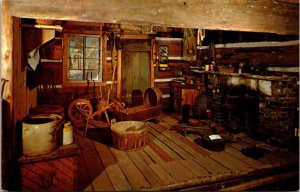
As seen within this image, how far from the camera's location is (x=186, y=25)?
401 cm

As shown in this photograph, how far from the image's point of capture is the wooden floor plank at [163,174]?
459 cm

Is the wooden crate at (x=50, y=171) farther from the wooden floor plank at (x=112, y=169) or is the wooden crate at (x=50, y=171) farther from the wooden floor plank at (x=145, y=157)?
the wooden floor plank at (x=145, y=157)

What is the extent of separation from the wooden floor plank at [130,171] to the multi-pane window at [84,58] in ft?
13.4

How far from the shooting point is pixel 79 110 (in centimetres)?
818

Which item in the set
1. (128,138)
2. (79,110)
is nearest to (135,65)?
(79,110)

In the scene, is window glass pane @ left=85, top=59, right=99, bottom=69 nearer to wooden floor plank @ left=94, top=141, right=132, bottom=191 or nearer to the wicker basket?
the wicker basket

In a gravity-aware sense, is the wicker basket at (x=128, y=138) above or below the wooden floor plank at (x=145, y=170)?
above

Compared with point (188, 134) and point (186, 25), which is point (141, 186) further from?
point (188, 134)

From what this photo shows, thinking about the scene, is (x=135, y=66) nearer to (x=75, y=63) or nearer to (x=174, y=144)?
(x=75, y=63)

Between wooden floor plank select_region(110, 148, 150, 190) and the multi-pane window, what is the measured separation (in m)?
4.09

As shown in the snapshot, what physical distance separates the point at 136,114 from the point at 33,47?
380cm

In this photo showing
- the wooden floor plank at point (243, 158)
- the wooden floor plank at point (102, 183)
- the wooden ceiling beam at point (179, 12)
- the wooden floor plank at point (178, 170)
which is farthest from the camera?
the wooden floor plank at point (243, 158)

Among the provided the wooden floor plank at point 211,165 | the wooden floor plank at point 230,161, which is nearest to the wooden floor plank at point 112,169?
the wooden floor plank at point 211,165

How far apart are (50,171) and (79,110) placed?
445 centimetres
